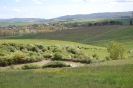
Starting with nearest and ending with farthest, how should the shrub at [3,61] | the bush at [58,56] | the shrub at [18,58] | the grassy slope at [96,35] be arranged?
the shrub at [3,61] → the shrub at [18,58] → the bush at [58,56] → the grassy slope at [96,35]

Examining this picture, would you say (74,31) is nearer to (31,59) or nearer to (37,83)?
(31,59)

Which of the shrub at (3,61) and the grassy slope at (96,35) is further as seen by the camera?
the grassy slope at (96,35)

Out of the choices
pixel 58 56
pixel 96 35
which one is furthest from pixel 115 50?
pixel 96 35

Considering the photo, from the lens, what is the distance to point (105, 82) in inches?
551

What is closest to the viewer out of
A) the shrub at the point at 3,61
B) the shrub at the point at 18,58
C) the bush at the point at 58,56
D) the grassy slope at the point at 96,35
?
the shrub at the point at 3,61

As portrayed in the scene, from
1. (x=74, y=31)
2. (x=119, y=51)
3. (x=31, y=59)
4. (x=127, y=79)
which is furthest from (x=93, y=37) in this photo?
(x=127, y=79)

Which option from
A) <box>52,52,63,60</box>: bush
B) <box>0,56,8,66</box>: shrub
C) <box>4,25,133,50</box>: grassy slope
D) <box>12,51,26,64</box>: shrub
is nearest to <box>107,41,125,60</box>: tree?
<box>52,52,63,60</box>: bush

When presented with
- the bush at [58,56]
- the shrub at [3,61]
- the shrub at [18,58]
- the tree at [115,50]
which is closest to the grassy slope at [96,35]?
the tree at [115,50]

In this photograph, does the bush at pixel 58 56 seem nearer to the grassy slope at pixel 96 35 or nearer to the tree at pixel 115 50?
the tree at pixel 115 50

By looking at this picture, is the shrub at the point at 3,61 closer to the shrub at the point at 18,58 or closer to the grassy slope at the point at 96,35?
the shrub at the point at 18,58

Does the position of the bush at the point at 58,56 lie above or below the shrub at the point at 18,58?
below

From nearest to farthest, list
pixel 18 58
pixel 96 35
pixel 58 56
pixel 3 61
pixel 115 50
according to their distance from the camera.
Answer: pixel 3 61, pixel 18 58, pixel 58 56, pixel 115 50, pixel 96 35

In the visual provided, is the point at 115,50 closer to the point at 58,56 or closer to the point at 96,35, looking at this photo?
the point at 58,56

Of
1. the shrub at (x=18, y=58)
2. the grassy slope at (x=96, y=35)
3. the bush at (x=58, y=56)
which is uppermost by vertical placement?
the shrub at (x=18, y=58)
